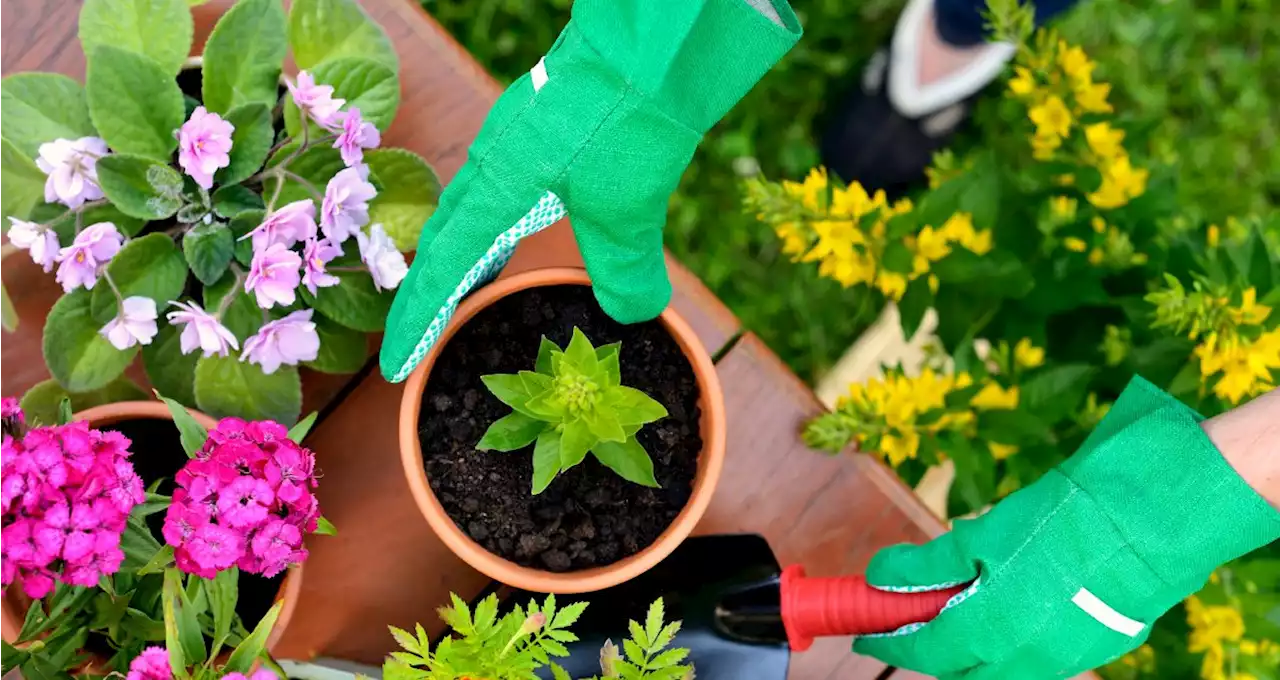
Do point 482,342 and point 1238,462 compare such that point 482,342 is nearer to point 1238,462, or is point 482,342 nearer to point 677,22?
point 677,22

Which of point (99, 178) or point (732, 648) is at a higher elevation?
point (99, 178)

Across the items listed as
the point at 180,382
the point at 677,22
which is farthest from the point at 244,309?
the point at 677,22

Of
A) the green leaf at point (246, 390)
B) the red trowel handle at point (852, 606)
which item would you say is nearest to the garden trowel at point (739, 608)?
the red trowel handle at point (852, 606)

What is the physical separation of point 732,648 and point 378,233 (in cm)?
44

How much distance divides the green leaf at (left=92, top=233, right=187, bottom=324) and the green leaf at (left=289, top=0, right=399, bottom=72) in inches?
7.7

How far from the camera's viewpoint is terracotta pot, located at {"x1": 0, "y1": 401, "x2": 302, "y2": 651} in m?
0.72

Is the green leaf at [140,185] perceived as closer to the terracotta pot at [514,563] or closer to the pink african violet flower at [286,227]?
the pink african violet flower at [286,227]

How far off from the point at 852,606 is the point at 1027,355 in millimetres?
355

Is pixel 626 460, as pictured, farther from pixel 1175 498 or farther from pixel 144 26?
pixel 144 26

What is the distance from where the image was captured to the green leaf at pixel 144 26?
2.56 feet

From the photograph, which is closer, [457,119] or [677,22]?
[677,22]

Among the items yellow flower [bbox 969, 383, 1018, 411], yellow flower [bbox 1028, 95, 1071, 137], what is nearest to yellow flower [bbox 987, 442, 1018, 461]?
yellow flower [bbox 969, 383, 1018, 411]

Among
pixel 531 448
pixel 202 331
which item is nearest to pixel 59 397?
pixel 202 331

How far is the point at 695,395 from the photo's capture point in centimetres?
78
